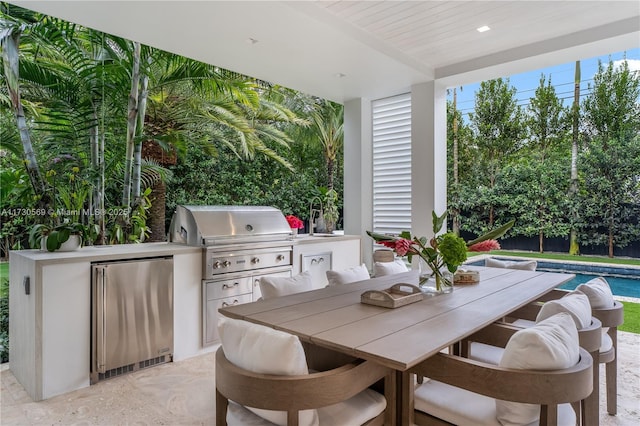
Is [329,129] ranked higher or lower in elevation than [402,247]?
higher

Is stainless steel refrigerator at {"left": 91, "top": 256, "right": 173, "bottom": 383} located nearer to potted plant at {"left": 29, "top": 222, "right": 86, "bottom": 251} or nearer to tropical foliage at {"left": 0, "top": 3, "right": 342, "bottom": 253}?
potted plant at {"left": 29, "top": 222, "right": 86, "bottom": 251}

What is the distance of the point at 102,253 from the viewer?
9.21 feet

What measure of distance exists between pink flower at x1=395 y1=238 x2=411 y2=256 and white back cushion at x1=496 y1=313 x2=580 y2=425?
837 mm

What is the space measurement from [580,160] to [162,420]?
23.7 feet

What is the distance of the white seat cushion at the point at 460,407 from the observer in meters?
1.46

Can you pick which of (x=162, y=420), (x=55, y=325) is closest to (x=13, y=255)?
(x=55, y=325)

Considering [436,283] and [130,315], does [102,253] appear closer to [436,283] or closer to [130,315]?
[130,315]

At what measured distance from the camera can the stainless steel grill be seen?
337 centimetres

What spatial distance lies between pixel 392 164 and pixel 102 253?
3.21m

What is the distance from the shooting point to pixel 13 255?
9.42ft

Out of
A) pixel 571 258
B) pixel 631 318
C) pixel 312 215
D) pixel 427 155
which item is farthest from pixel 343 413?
pixel 571 258

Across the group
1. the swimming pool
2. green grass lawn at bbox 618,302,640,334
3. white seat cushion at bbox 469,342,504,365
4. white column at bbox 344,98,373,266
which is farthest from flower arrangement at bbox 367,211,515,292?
the swimming pool

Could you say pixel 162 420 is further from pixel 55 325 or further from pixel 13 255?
pixel 13 255

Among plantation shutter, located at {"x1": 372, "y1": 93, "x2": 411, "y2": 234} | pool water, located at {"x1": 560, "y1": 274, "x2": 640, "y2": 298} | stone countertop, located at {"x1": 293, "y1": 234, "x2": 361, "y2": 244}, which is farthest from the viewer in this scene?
pool water, located at {"x1": 560, "y1": 274, "x2": 640, "y2": 298}
